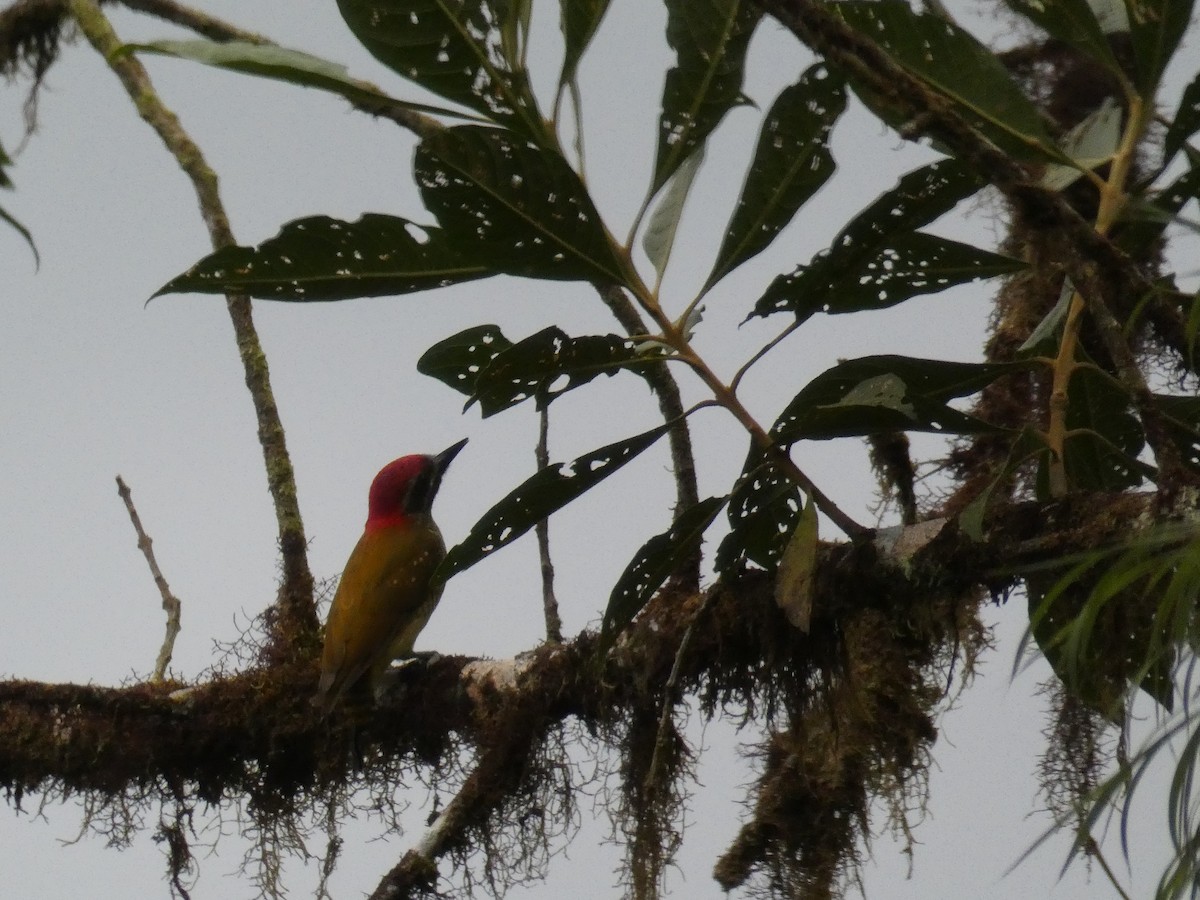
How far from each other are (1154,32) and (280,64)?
62.7 inches

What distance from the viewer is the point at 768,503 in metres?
2.45

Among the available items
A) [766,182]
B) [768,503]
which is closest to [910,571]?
[768,503]

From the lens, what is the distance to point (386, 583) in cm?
462

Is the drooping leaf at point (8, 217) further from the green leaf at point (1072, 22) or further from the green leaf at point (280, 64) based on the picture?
the green leaf at point (1072, 22)

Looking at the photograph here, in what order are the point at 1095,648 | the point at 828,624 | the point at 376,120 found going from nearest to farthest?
1. the point at 1095,648
2. the point at 828,624
3. the point at 376,120

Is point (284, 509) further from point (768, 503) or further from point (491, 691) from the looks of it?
point (768, 503)

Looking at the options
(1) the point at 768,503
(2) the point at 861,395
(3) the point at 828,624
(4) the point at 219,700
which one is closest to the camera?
(2) the point at 861,395

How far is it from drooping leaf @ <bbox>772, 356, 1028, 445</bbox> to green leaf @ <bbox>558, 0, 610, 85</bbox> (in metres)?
0.70

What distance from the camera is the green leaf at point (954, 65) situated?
230cm

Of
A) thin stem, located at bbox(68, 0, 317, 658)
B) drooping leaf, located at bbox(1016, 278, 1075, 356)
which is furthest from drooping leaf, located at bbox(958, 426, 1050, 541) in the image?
thin stem, located at bbox(68, 0, 317, 658)

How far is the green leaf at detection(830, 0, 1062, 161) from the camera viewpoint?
7.56 feet

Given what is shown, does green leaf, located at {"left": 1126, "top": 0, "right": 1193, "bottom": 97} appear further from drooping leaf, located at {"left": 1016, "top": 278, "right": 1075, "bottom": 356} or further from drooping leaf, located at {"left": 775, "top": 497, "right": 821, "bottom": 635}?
drooping leaf, located at {"left": 775, "top": 497, "right": 821, "bottom": 635}

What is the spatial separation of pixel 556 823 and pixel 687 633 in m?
0.87

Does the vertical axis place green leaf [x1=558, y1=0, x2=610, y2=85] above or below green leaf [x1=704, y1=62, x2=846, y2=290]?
above
